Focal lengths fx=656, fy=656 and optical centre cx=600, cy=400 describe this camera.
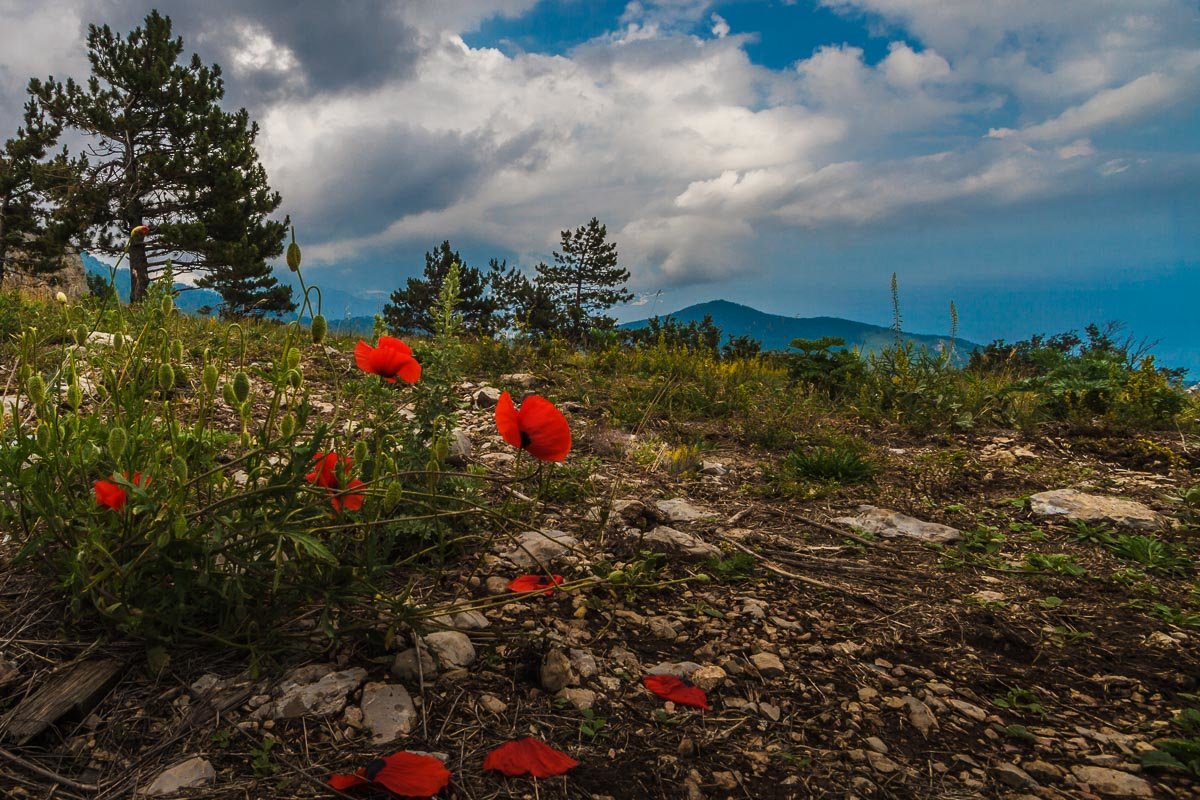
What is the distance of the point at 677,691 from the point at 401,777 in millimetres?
678

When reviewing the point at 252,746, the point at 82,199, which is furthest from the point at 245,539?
the point at 82,199

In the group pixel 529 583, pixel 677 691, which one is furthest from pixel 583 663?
pixel 529 583

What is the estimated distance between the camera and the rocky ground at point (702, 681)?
4.33ft

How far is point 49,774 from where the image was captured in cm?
122

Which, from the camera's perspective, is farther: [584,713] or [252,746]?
[584,713]

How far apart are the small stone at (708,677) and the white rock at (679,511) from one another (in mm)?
1179

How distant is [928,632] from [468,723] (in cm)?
147

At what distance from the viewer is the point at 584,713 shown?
150cm

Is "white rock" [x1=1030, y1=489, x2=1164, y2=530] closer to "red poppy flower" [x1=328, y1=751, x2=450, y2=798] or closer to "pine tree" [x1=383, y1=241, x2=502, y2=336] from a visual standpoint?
"red poppy flower" [x1=328, y1=751, x2=450, y2=798]

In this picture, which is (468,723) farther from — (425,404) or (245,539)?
(425,404)

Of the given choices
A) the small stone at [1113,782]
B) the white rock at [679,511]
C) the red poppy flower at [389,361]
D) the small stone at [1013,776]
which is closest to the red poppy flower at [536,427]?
the red poppy flower at [389,361]

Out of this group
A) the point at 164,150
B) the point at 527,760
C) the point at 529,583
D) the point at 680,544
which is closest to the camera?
the point at 527,760

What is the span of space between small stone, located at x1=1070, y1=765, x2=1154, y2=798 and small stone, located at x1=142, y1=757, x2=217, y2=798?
1787mm

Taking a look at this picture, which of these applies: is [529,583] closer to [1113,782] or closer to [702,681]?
[702,681]
